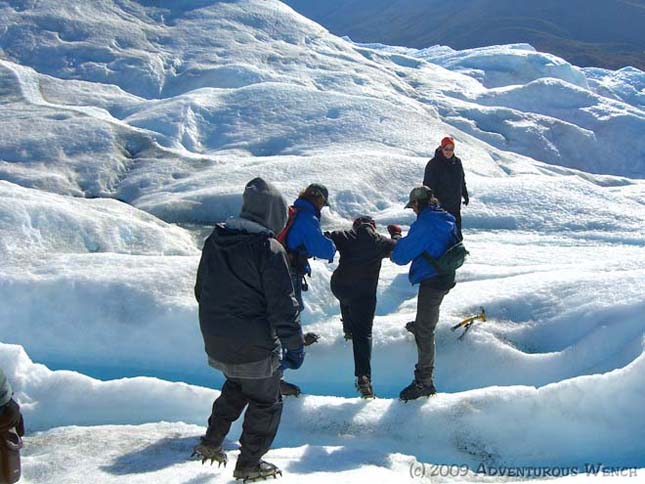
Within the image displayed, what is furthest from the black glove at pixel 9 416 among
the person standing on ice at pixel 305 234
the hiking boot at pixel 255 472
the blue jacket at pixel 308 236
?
the blue jacket at pixel 308 236

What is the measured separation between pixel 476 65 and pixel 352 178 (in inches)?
801

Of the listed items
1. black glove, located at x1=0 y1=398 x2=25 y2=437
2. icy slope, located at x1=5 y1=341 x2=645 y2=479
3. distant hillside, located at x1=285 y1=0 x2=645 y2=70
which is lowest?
icy slope, located at x1=5 y1=341 x2=645 y2=479

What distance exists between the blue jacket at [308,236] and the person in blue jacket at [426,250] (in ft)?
1.57

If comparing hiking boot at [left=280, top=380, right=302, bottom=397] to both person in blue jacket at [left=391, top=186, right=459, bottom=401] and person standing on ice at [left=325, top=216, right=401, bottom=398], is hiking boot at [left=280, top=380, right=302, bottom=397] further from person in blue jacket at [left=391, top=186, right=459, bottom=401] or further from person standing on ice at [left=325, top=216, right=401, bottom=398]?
person in blue jacket at [left=391, top=186, right=459, bottom=401]

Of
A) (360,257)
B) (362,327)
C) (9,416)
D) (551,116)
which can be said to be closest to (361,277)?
(360,257)

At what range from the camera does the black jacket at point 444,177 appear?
24.5 ft


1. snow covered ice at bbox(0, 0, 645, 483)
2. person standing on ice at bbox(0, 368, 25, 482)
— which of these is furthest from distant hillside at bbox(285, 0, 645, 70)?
person standing on ice at bbox(0, 368, 25, 482)

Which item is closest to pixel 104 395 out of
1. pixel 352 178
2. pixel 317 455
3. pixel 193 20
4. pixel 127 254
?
pixel 317 455

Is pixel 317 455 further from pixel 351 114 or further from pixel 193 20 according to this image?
pixel 193 20

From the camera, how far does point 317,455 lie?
14.3 feet

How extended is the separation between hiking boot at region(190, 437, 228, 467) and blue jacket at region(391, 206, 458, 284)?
1.75 metres

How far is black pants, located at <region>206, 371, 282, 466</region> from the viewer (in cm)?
367

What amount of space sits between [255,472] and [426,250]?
77.6 inches

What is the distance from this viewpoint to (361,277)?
5.29m
